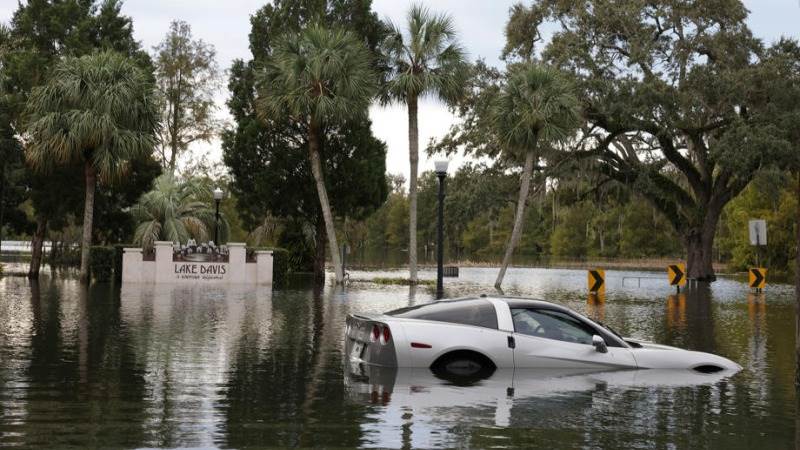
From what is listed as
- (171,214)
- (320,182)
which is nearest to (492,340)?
(320,182)

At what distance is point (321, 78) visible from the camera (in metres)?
35.3

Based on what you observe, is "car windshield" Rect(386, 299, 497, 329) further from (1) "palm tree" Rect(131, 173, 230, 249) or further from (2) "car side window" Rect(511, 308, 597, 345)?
(1) "palm tree" Rect(131, 173, 230, 249)

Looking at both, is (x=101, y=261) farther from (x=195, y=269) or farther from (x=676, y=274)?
(x=676, y=274)

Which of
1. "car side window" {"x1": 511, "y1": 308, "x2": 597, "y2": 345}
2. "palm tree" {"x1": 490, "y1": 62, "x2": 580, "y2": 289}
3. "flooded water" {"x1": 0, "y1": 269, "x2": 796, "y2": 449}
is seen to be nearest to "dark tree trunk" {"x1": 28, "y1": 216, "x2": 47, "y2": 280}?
"palm tree" {"x1": 490, "y1": 62, "x2": 580, "y2": 289}

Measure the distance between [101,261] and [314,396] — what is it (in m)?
Result: 29.0

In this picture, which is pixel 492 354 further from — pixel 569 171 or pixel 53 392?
A: pixel 569 171

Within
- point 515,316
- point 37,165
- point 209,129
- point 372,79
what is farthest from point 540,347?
point 209,129

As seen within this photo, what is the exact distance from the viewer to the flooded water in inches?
339

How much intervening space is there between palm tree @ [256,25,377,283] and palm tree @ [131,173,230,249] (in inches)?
367

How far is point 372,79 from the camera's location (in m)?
35.9

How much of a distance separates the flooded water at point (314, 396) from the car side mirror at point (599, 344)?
1.28 feet

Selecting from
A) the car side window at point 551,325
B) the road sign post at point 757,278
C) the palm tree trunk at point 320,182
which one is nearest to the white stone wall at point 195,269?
the palm tree trunk at point 320,182

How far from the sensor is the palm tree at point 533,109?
36.3 meters

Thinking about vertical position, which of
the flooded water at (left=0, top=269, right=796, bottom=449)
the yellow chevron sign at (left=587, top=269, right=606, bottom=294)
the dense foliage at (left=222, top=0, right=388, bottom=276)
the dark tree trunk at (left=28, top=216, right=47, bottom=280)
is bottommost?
the flooded water at (left=0, top=269, right=796, bottom=449)
